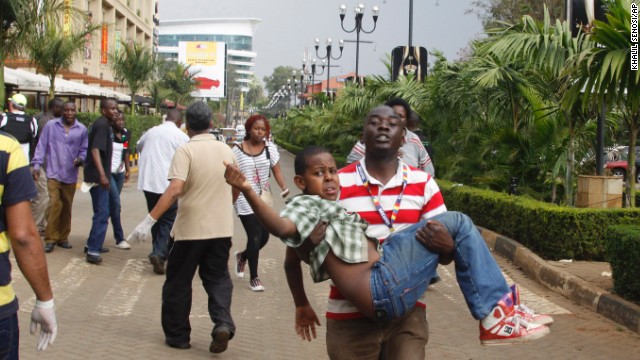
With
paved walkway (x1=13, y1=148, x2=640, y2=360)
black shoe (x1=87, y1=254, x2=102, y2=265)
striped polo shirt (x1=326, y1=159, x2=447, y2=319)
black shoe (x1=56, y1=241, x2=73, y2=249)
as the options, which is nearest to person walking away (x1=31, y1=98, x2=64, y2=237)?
black shoe (x1=56, y1=241, x2=73, y2=249)

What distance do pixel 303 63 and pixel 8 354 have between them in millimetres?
63081

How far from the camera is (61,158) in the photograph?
400 inches

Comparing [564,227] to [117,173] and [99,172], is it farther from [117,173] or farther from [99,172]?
[117,173]

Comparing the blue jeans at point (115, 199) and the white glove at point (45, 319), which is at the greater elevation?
the white glove at point (45, 319)

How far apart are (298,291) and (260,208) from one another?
0.82 meters

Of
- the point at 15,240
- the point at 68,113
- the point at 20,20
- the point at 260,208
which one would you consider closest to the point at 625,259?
the point at 260,208

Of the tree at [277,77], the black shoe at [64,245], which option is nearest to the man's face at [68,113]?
the black shoe at [64,245]

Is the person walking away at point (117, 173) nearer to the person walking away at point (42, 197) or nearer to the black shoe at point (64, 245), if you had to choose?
Result: the black shoe at point (64, 245)

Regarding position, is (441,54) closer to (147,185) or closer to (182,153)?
(147,185)

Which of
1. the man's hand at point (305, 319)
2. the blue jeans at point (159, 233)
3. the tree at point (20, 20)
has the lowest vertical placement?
the blue jeans at point (159, 233)

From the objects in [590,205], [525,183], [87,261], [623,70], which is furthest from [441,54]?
[87,261]

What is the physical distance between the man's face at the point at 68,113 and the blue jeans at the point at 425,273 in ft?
24.7

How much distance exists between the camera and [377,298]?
331 cm

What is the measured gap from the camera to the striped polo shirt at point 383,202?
3.63 m
